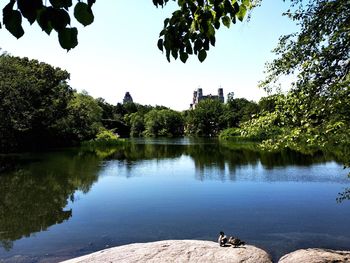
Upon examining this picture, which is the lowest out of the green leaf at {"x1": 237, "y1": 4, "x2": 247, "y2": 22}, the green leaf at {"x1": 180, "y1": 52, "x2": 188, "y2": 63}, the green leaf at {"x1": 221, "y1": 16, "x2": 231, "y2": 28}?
the green leaf at {"x1": 180, "y1": 52, "x2": 188, "y2": 63}

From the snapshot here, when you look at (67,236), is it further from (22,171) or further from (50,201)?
(22,171)

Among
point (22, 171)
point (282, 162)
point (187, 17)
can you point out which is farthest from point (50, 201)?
point (282, 162)

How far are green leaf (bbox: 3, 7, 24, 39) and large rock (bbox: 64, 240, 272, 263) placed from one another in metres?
8.06

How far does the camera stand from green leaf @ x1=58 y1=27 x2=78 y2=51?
1.98 metres

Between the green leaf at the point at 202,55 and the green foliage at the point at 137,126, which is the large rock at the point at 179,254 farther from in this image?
the green foliage at the point at 137,126

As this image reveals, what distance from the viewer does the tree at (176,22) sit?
192 centimetres

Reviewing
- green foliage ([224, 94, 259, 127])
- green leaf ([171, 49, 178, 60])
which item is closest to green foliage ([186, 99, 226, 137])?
green foliage ([224, 94, 259, 127])

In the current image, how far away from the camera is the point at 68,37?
2004 millimetres

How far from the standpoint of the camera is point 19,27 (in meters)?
1.94

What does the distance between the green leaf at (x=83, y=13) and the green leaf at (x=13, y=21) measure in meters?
0.30

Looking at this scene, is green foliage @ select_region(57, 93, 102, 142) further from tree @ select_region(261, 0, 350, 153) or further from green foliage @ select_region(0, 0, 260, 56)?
green foliage @ select_region(0, 0, 260, 56)

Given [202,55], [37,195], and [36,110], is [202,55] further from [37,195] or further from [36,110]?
[36,110]

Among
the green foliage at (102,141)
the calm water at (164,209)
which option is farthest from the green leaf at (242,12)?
the green foliage at (102,141)

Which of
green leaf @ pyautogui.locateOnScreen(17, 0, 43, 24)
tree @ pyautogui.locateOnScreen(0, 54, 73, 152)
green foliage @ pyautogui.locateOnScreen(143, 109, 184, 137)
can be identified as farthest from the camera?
green foliage @ pyautogui.locateOnScreen(143, 109, 184, 137)
